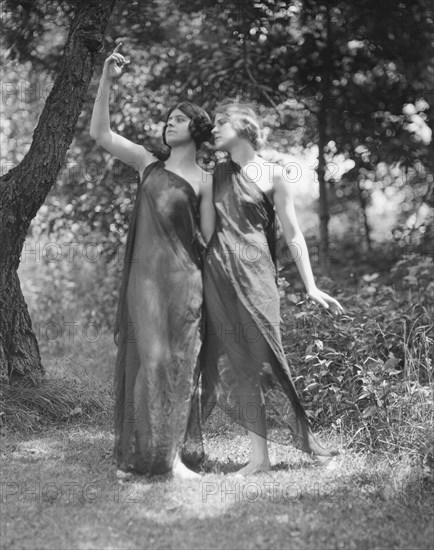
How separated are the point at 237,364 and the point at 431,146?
16.2 ft

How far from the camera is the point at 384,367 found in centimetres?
429

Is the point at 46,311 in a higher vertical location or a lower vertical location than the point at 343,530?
higher

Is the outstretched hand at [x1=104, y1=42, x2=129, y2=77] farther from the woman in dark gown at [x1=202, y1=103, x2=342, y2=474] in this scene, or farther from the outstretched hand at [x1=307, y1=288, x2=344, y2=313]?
the outstretched hand at [x1=307, y1=288, x2=344, y2=313]

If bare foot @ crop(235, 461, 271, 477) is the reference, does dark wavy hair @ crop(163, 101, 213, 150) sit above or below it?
above

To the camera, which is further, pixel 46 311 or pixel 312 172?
Answer: pixel 46 311

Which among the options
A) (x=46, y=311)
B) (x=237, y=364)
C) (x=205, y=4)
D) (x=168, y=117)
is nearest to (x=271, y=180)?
(x=168, y=117)

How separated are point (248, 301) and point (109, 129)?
3.61 feet

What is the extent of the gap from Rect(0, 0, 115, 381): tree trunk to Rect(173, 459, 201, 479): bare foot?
1722mm

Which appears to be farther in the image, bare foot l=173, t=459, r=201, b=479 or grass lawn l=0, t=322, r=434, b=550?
bare foot l=173, t=459, r=201, b=479

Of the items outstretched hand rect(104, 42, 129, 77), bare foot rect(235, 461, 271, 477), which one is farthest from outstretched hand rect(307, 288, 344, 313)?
outstretched hand rect(104, 42, 129, 77)

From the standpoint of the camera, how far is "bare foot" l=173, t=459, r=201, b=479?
3.57 metres

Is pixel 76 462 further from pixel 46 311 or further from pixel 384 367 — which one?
pixel 46 311

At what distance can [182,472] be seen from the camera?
3588mm

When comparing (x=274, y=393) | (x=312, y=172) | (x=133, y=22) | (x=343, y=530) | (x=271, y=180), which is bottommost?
(x=343, y=530)
